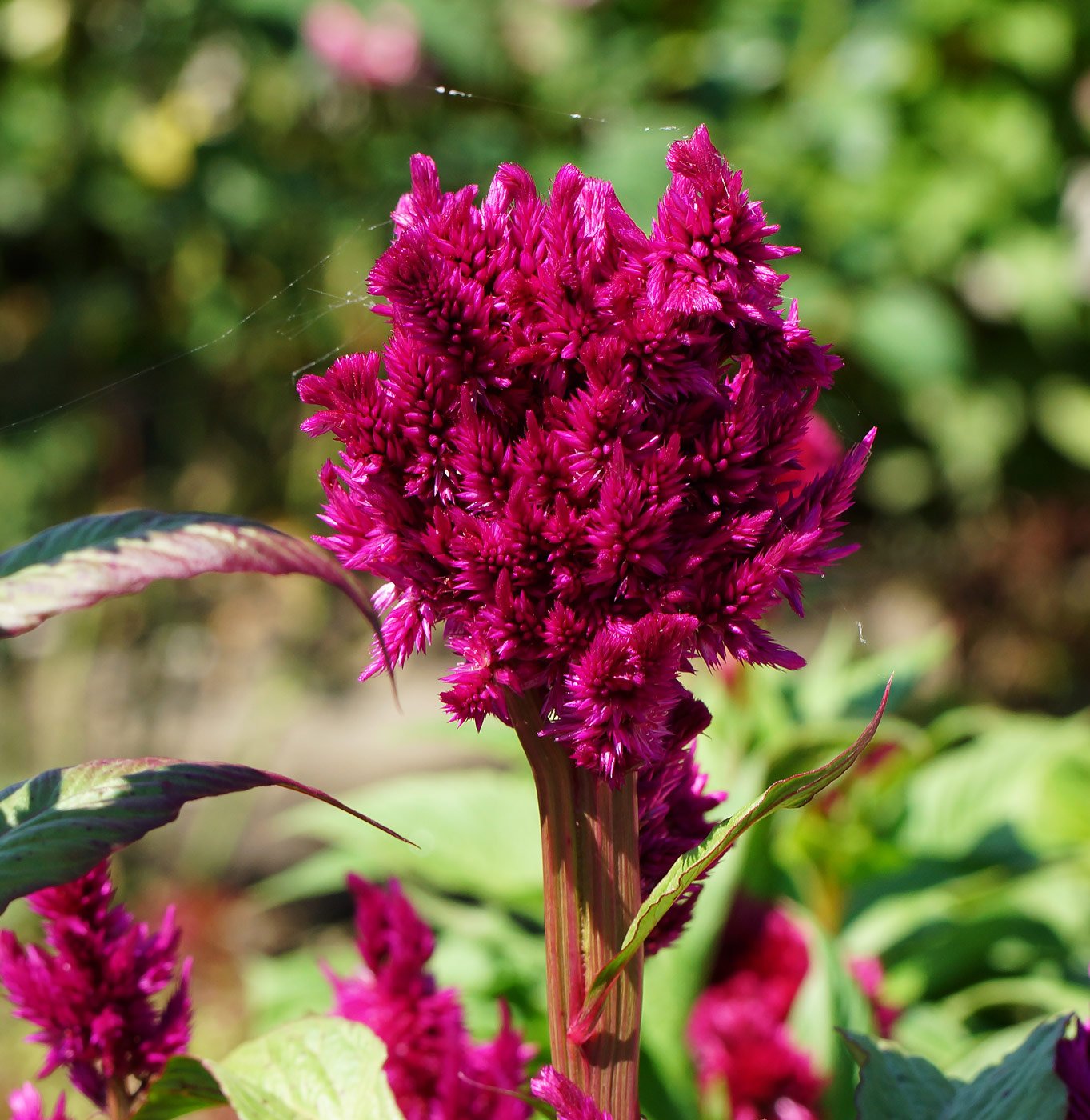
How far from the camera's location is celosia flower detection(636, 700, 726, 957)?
0.47 meters

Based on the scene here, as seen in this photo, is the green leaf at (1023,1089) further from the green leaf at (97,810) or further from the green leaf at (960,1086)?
the green leaf at (97,810)

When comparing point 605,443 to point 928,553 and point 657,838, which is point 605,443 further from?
point 928,553

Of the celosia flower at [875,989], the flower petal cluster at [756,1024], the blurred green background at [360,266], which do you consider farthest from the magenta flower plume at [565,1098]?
the blurred green background at [360,266]

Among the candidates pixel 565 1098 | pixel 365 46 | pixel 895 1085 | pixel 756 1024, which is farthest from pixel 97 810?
pixel 365 46

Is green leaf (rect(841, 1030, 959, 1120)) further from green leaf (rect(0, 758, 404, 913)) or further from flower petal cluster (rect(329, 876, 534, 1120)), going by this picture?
green leaf (rect(0, 758, 404, 913))

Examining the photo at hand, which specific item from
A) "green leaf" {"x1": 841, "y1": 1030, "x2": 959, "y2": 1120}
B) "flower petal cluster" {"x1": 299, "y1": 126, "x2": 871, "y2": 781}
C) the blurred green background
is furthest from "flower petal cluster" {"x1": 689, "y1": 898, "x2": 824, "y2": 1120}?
the blurred green background

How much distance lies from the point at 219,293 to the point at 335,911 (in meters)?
1.68

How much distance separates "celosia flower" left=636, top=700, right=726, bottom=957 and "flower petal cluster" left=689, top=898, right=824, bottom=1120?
1.20ft

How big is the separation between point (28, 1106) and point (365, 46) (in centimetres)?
250

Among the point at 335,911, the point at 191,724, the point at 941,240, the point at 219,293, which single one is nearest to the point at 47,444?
the point at 219,293

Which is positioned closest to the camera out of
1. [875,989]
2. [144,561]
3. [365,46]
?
[144,561]

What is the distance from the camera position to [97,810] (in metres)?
0.40

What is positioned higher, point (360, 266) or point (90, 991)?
point (360, 266)

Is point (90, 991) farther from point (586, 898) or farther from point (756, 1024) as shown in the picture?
point (756, 1024)
